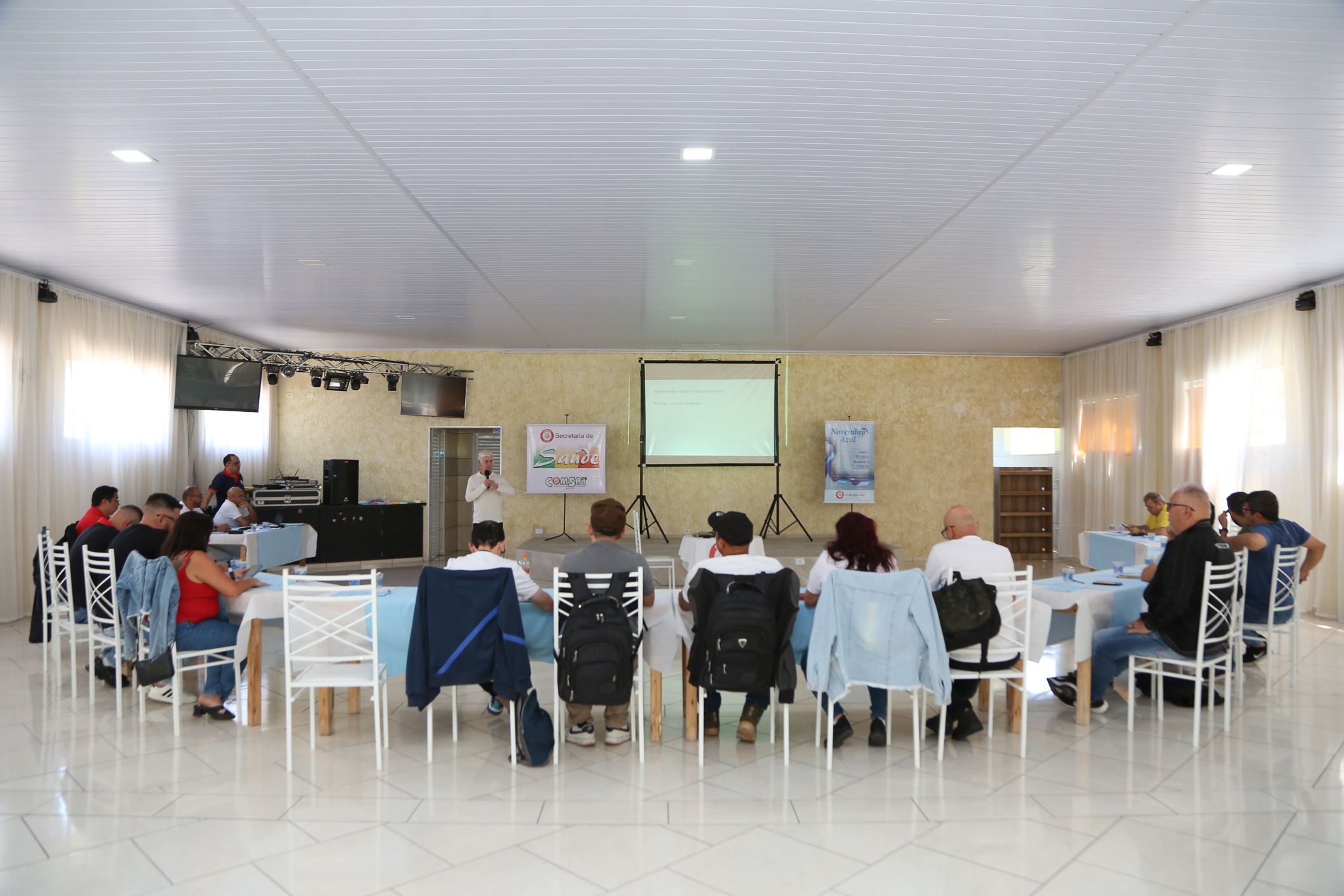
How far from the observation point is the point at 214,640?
438cm

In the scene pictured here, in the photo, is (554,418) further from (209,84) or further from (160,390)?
(209,84)

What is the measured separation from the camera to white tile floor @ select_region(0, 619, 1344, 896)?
9.14 feet

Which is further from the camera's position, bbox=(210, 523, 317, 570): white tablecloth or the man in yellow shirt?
bbox=(210, 523, 317, 570): white tablecloth

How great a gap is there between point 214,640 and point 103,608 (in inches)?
37.4

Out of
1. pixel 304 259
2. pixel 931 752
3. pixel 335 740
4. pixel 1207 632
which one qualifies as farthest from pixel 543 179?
pixel 1207 632

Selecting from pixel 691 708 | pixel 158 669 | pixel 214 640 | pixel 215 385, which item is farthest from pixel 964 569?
pixel 215 385

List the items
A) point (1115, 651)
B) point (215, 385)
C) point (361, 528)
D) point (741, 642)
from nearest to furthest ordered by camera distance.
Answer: point (741, 642) < point (1115, 651) < point (215, 385) < point (361, 528)

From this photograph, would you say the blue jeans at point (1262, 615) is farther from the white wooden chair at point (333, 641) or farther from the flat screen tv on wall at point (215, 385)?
the flat screen tv on wall at point (215, 385)

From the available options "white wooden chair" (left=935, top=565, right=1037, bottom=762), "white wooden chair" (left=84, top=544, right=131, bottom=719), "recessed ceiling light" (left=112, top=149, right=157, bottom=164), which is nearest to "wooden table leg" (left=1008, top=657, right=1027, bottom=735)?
"white wooden chair" (left=935, top=565, right=1037, bottom=762)

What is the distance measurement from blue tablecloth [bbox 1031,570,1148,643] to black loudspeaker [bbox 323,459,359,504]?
8942 millimetres

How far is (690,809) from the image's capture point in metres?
3.34

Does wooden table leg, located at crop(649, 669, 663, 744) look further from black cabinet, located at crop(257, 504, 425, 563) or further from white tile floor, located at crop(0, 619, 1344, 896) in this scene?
black cabinet, located at crop(257, 504, 425, 563)

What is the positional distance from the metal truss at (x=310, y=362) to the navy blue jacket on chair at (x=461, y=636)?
21.2ft

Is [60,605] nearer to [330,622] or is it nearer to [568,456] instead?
[330,622]
